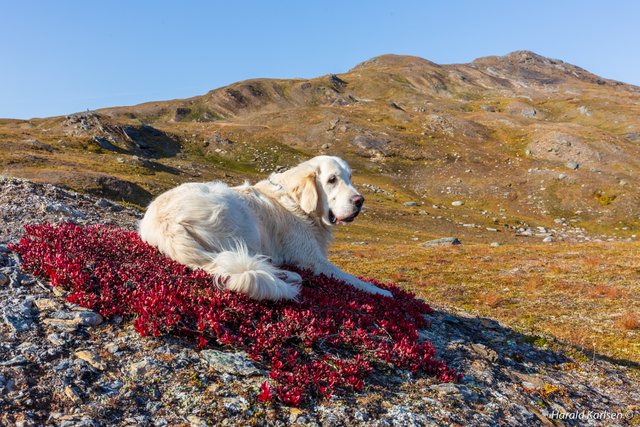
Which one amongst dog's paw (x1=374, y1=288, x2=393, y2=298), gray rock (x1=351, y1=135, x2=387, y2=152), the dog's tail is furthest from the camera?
gray rock (x1=351, y1=135, x2=387, y2=152)

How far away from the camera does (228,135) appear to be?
93688mm

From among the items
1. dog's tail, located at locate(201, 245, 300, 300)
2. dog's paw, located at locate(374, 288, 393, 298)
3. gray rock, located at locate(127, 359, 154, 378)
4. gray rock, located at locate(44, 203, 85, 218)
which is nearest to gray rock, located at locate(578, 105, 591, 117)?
dog's paw, located at locate(374, 288, 393, 298)

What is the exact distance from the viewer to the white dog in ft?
20.0

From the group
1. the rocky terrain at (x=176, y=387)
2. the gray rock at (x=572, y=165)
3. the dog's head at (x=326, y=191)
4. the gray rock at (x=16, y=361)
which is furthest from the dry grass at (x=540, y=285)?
the gray rock at (x=572, y=165)

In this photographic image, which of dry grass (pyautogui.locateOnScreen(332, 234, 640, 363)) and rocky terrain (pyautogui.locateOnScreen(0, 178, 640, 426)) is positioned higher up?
rocky terrain (pyautogui.locateOnScreen(0, 178, 640, 426))

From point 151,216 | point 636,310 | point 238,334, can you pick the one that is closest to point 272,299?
point 238,334

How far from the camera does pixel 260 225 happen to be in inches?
318

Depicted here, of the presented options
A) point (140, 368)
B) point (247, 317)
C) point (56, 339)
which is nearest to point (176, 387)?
point (140, 368)

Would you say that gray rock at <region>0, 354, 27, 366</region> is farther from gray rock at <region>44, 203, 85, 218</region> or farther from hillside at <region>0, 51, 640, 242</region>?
hillside at <region>0, 51, 640, 242</region>

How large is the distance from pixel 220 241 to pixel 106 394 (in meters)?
3.05

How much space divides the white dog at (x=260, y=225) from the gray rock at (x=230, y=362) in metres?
1.03

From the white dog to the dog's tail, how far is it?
1 cm

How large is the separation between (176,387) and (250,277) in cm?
176

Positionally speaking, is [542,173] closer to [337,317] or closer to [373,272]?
[373,272]
